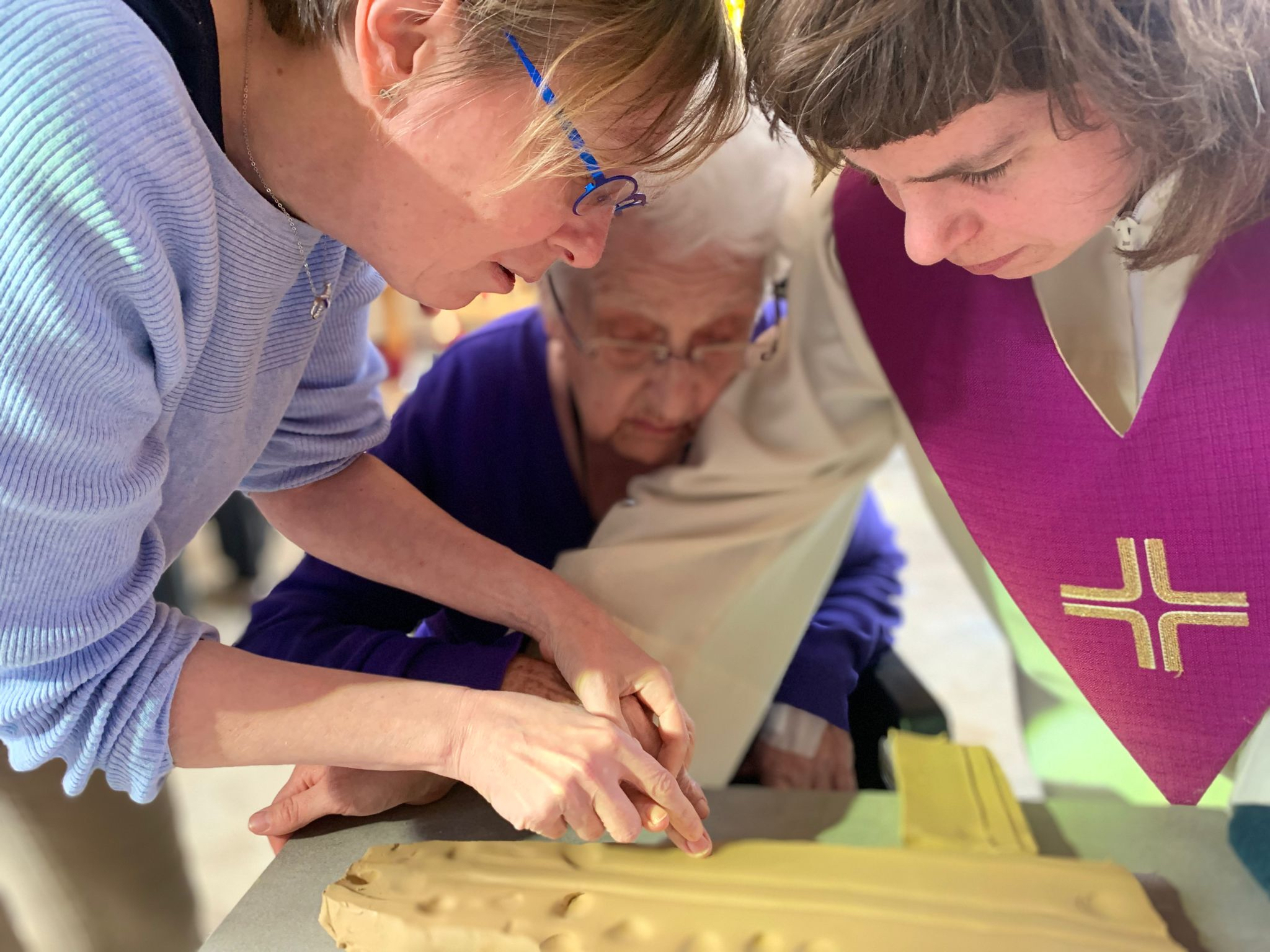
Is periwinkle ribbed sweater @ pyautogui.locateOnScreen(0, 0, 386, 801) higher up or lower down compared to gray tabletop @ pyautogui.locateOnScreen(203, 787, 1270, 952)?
higher up

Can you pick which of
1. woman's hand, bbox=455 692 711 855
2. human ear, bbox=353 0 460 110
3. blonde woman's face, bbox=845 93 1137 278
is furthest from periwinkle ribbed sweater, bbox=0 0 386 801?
blonde woman's face, bbox=845 93 1137 278

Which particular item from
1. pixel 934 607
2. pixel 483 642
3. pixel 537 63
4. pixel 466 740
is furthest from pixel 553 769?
pixel 934 607

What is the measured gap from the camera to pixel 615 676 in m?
0.92

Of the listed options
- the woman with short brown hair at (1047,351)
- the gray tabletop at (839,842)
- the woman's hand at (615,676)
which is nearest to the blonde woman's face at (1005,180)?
the woman with short brown hair at (1047,351)

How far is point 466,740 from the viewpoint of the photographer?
80 centimetres

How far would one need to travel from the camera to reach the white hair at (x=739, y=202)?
1.14 metres

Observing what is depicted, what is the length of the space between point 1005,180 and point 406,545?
0.63 m

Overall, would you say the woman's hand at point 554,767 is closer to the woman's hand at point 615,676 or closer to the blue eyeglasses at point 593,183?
the woman's hand at point 615,676

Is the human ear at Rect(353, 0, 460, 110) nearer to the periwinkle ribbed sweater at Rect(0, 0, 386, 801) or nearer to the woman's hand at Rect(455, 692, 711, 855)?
the periwinkle ribbed sweater at Rect(0, 0, 386, 801)

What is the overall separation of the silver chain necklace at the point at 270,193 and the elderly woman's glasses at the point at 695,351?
0.40m

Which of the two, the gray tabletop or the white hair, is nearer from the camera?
the gray tabletop

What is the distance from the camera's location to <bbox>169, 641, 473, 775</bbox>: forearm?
2.55 ft

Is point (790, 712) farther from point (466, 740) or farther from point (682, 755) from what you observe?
point (466, 740)

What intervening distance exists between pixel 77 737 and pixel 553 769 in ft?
1.14
